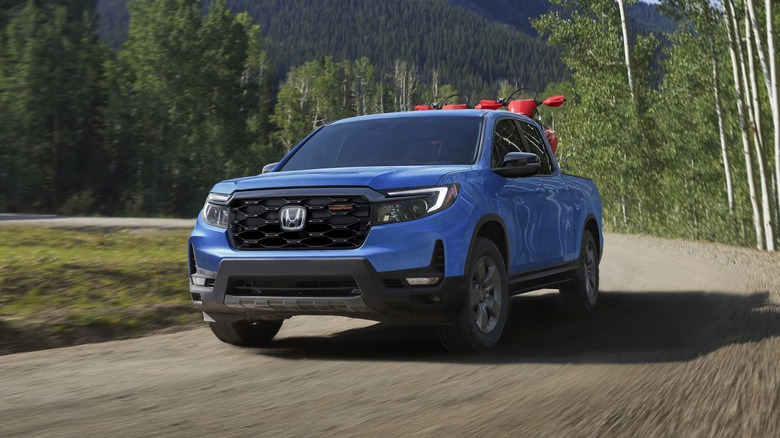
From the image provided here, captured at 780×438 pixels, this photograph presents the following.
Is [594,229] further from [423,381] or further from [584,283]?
[423,381]

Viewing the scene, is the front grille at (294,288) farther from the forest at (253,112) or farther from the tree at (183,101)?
the tree at (183,101)

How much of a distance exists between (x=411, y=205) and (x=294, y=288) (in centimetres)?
99

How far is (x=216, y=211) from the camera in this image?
24.5 ft

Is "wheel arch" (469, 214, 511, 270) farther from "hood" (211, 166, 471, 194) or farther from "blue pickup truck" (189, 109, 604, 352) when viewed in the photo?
"hood" (211, 166, 471, 194)

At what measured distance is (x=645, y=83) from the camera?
4347 centimetres

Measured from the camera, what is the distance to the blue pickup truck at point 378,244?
22.5 ft

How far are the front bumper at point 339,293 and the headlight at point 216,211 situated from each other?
373mm

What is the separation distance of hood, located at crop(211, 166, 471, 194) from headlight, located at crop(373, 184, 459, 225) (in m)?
0.06

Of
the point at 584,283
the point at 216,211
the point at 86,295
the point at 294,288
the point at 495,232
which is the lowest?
the point at 86,295

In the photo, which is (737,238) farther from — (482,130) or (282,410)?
(282,410)

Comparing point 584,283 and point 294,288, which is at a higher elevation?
point 294,288

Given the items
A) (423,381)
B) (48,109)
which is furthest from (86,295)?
(48,109)

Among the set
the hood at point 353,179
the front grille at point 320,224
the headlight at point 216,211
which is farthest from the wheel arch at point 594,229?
the headlight at point 216,211

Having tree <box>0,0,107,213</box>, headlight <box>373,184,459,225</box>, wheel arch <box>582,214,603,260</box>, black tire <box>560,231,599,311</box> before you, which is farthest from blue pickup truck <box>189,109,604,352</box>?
tree <box>0,0,107,213</box>
